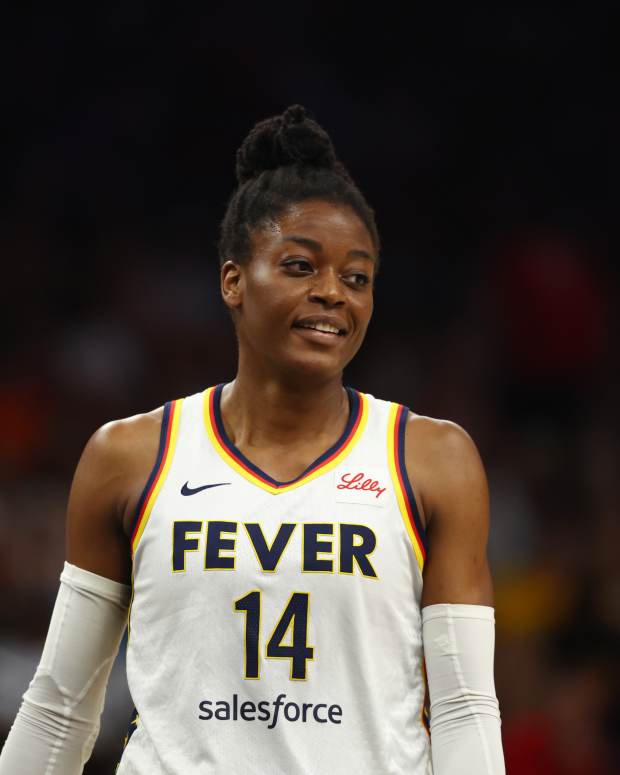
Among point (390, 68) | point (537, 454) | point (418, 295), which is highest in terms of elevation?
point (390, 68)

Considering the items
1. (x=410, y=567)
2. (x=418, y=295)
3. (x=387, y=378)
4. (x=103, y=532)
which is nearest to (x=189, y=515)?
(x=103, y=532)

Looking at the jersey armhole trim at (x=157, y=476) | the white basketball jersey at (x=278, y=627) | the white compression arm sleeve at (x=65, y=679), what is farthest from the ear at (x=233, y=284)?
the white compression arm sleeve at (x=65, y=679)

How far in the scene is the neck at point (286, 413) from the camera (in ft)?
8.31

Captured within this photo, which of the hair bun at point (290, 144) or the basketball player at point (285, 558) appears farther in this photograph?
the hair bun at point (290, 144)

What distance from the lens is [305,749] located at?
2254 mm

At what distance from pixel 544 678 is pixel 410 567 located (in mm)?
2808

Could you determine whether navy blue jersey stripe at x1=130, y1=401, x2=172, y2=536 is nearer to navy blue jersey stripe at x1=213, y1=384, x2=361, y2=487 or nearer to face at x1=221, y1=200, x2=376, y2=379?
navy blue jersey stripe at x1=213, y1=384, x2=361, y2=487

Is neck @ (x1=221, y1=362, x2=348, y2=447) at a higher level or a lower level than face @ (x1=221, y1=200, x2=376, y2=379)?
lower

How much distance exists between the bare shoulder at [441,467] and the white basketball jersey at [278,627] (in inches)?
1.2

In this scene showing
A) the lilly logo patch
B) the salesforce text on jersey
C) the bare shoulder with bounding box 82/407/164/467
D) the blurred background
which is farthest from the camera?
the blurred background

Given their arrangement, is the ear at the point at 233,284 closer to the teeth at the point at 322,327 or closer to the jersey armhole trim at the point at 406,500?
the teeth at the point at 322,327

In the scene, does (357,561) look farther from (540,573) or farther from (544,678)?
(540,573)

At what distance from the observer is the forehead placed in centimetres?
243

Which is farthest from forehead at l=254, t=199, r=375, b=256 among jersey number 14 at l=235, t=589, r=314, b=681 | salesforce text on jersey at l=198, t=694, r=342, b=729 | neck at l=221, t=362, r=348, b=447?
salesforce text on jersey at l=198, t=694, r=342, b=729
